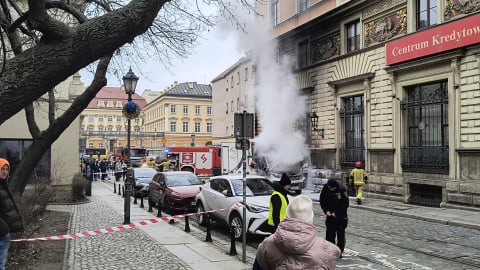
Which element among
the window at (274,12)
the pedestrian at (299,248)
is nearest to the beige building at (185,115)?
the window at (274,12)

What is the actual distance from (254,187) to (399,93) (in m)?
10.4

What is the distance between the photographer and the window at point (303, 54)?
86.5ft

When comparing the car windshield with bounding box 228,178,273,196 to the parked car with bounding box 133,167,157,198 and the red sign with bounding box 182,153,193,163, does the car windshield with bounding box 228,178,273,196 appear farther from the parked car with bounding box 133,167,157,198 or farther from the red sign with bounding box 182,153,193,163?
the red sign with bounding box 182,153,193,163

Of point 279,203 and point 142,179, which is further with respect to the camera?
point 142,179

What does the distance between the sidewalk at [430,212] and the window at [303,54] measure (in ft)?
34.3

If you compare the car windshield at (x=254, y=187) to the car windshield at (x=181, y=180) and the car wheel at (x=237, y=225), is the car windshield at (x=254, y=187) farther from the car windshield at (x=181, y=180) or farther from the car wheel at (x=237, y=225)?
the car windshield at (x=181, y=180)

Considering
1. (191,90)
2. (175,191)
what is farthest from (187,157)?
(191,90)

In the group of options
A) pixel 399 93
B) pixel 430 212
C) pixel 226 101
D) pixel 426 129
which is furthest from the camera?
pixel 226 101

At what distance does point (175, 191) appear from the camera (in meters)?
15.5

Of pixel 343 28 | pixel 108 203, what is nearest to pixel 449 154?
pixel 343 28

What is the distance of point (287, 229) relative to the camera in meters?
3.02

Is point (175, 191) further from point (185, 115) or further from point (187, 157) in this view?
point (185, 115)

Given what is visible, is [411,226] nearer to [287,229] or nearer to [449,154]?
[449,154]

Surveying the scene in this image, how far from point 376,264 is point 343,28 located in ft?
55.8
